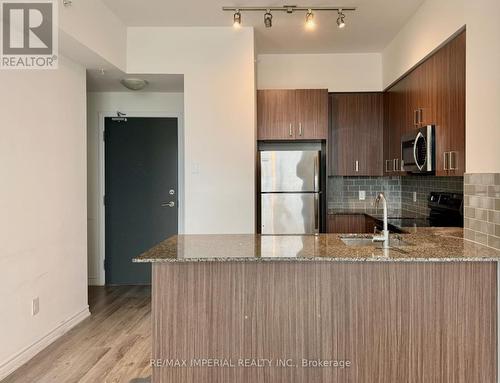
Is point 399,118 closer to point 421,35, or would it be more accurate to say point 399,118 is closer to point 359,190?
point 421,35

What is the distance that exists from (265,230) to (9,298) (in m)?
2.35

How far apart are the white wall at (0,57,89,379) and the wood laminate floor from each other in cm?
12

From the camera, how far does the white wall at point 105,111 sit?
4941mm

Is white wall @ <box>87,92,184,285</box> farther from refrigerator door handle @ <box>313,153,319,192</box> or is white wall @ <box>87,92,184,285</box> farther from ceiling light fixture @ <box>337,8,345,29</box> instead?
ceiling light fixture @ <box>337,8,345,29</box>

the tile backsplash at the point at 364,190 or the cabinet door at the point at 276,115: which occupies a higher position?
the cabinet door at the point at 276,115

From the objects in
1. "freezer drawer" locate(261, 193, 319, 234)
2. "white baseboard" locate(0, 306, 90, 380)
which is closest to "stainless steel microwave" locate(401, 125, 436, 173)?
"freezer drawer" locate(261, 193, 319, 234)

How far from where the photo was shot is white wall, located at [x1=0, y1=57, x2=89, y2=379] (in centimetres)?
274

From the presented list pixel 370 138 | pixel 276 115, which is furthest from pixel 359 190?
pixel 276 115

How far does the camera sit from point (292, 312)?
208 cm

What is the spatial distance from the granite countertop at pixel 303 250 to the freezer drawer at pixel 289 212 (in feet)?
5.16

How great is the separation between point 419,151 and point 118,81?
10.2 feet

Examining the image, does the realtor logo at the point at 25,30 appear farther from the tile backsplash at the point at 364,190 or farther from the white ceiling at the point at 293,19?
the tile backsplash at the point at 364,190

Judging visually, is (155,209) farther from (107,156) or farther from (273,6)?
(273,6)

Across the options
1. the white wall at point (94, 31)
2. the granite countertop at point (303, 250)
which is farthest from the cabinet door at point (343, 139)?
the white wall at point (94, 31)
